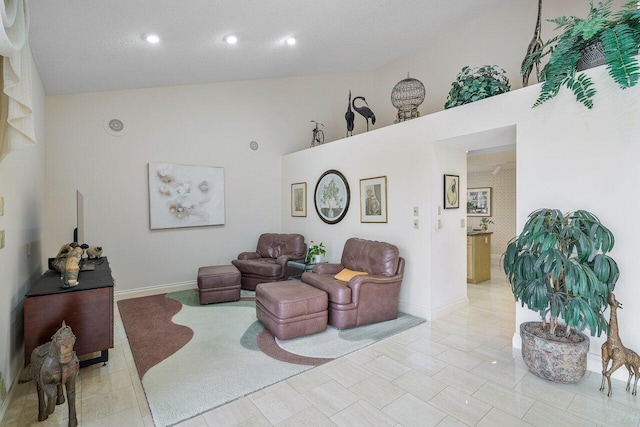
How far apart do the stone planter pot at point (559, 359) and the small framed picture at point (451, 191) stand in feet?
6.07

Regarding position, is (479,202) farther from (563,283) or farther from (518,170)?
(563,283)

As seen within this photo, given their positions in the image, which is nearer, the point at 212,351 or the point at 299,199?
the point at 212,351

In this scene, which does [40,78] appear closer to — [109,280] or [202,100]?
[202,100]

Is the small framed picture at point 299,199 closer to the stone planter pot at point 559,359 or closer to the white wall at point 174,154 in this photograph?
the white wall at point 174,154

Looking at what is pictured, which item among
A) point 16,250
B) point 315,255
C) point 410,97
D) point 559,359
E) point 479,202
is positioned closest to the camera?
point 559,359

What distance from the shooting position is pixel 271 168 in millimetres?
6227

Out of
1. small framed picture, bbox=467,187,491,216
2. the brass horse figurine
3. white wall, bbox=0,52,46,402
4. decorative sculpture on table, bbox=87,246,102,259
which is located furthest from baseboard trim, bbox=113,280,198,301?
small framed picture, bbox=467,187,491,216

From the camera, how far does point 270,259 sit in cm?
554

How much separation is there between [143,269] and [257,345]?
2908mm

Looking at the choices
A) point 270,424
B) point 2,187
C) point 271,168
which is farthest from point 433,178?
point 2,187

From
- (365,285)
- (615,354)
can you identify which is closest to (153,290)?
(365,285)

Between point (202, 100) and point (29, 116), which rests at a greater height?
point (202, 100)

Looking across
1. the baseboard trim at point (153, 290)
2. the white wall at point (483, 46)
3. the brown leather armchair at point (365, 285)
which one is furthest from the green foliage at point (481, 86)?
the baseboard trim at point (153, 290)

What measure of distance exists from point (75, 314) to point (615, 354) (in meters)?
3.96
